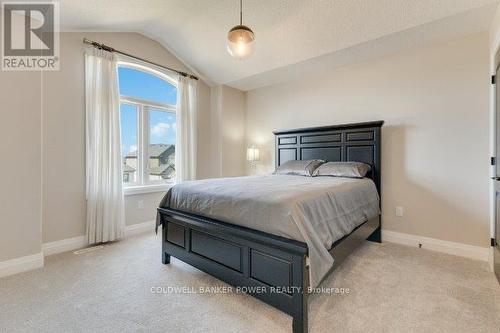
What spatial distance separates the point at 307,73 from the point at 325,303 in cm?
351

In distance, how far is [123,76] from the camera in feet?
12.0

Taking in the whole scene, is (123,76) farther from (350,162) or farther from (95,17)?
(350,162)

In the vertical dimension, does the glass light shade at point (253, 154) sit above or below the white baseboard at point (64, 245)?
above

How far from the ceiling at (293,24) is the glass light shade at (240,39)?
927 millimetres

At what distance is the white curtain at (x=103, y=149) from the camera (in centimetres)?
309

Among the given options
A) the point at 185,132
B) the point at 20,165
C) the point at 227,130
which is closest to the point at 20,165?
the point at 20,165

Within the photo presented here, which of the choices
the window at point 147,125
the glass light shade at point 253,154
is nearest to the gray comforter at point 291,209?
the window at point 147,125

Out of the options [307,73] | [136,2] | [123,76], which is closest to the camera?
[136,2]

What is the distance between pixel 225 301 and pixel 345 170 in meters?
2.22

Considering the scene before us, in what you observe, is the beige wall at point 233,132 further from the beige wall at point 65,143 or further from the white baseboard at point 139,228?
the beige wall at point 65,143

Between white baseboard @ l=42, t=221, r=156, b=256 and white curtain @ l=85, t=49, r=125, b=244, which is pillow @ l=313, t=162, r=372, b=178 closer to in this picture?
white curtain @ l=85, t=49, r=125, b=244

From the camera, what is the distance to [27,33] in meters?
2.54

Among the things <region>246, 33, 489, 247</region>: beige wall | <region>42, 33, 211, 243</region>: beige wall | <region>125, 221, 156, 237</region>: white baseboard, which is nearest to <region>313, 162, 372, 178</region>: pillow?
<region>246, 33, 489, 247</region>: beige wall

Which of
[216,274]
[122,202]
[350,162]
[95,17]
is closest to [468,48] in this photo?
[350,162]
